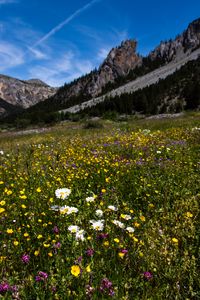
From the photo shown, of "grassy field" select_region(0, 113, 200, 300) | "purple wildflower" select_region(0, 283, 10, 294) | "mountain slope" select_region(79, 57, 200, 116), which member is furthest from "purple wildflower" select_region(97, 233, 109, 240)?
"mountain slope" select_region(79, 57, 200, 116)

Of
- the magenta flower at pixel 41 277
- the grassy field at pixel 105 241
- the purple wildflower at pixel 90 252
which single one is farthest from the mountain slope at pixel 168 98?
the magenta flower at pixel 41 277

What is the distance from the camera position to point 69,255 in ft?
10.2

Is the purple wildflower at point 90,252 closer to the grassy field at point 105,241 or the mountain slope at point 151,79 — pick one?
the grassy field at point 105,241

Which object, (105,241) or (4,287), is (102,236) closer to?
(105,241)

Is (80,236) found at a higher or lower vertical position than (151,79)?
lower

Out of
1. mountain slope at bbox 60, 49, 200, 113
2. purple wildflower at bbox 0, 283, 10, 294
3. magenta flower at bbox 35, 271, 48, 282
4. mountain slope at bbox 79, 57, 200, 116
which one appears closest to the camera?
purple wildflower at bbox 0, 283, 10, 294

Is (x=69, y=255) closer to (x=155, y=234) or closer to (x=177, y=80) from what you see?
(x=155, y=234)

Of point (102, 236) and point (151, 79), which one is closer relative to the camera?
point (102, 236)

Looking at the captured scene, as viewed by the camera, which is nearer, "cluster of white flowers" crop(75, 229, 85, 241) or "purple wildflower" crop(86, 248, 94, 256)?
"purple wildflower" crop(86, 248, 94, 256)

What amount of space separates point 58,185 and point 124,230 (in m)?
2.16

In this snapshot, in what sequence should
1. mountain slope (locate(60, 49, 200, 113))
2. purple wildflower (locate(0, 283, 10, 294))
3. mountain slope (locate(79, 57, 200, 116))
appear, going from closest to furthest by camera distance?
purple wildflower (locate(0, 283, 10, 294))
mountain slope (locate(79, 57, 200, 116))
mountain slope (locate(60, 49, 200, 113))

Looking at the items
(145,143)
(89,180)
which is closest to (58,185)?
(89,180)

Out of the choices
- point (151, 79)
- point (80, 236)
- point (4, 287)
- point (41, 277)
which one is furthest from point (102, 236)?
point (151, 79)

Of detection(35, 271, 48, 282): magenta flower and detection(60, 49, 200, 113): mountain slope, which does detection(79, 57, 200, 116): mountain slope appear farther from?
detection(35, 271, 48, 282): magenta flower
